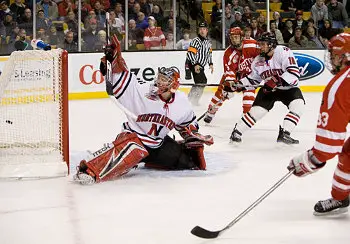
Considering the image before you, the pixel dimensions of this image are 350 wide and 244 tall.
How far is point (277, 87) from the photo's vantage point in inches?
260

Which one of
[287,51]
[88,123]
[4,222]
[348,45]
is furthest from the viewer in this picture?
[88,123]

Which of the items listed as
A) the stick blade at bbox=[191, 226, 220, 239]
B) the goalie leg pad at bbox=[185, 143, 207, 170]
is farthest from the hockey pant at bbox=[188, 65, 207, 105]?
the stick blade at bbox=[191, 226, 220, 239]

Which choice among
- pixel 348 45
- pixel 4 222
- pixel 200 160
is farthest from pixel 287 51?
pixel 4 222

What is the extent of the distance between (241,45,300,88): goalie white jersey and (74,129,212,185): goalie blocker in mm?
1481

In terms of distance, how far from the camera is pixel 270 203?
4.54 metres

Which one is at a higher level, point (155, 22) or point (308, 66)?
point (155, 22)

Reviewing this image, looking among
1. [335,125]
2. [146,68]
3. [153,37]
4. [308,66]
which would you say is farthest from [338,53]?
[308,66]

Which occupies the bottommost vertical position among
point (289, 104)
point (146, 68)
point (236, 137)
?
point (236, 137)

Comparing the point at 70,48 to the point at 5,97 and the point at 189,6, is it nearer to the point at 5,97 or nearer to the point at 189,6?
the point at 189,6

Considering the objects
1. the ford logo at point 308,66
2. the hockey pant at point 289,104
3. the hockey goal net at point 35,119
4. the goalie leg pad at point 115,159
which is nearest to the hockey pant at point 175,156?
the goalie leg pad at point 115,159

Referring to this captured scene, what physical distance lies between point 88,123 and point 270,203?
3445mm

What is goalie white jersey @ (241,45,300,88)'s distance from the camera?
6508 mm

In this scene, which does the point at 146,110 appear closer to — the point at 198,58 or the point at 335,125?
the point at 335,125

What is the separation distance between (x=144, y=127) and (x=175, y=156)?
31cm
